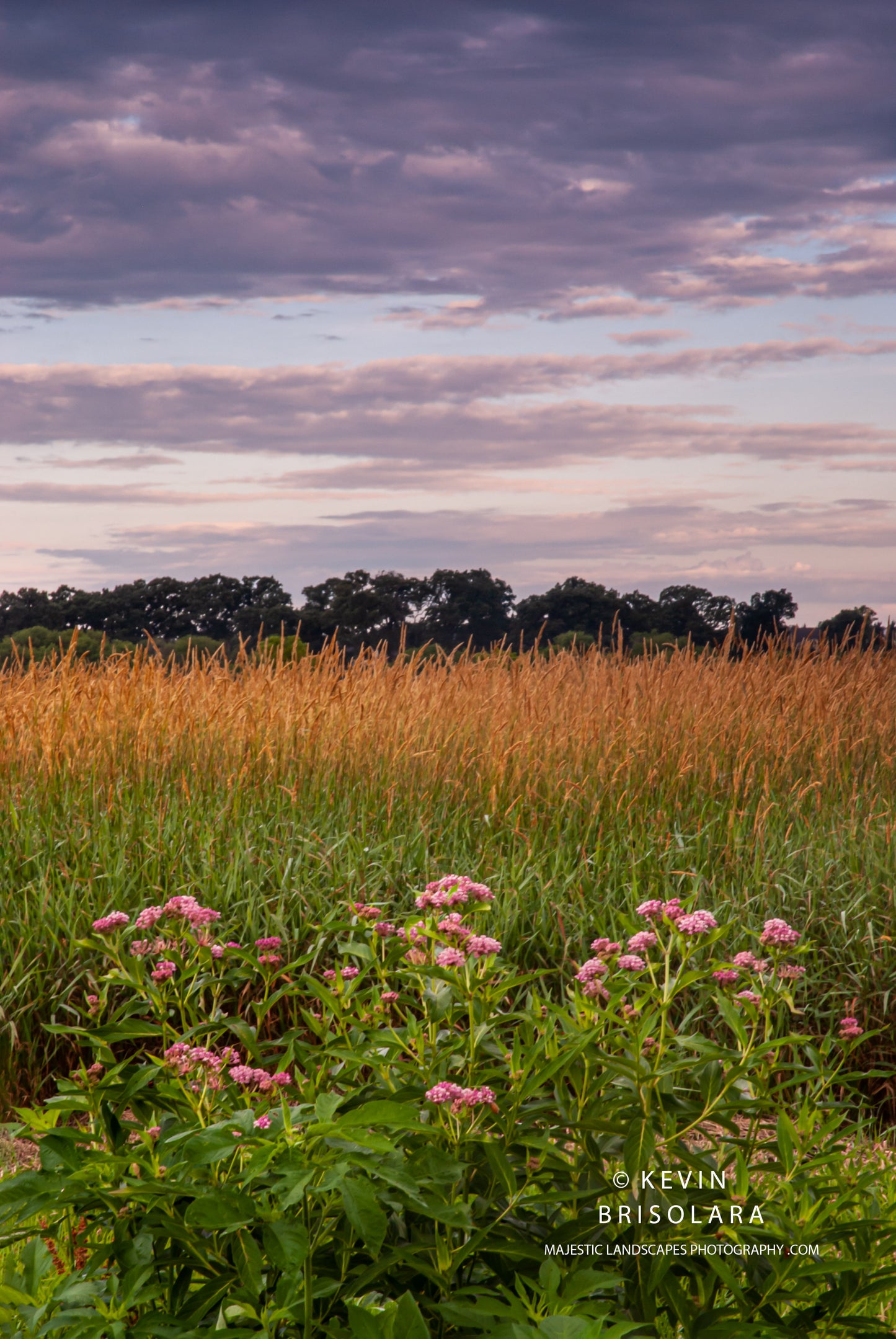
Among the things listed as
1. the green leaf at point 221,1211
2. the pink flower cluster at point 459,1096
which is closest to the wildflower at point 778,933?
the pink flower cluster at point 459,1096

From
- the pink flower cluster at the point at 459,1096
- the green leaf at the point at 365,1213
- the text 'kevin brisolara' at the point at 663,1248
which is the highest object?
the pink flower cluster at the point at 459,1096

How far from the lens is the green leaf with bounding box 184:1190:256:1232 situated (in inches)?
54.1

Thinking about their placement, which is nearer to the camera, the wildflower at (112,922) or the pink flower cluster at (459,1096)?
the pink flower cluster at (459,1096)

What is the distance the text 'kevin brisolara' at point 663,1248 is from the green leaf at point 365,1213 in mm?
439

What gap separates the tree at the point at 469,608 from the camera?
16.4 m

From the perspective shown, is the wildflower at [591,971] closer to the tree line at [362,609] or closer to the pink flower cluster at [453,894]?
the pink flower cluster at [453,894]

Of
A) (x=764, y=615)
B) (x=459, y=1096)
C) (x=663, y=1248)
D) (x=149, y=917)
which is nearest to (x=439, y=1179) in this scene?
(x=459, y=1096)

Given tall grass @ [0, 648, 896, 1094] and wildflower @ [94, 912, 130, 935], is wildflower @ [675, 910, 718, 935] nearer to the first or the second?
wildflower @ [94, 912, 130, 935]

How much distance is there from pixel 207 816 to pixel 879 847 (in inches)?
130

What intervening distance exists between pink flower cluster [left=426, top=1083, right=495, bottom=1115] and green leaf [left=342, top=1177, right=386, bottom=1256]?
0.72ft

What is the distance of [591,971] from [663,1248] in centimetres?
45

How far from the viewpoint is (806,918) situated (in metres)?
4.45

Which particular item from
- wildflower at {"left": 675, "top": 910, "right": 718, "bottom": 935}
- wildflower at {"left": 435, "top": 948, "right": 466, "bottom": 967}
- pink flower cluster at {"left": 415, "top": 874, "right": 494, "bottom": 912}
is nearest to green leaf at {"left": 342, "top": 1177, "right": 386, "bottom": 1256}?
wildflower at {"left": 435, "top": 948, "right": 466, "bottom": 967}

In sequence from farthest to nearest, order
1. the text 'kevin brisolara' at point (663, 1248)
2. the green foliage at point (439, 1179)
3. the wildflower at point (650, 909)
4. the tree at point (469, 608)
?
the tree at point (469, 608), the wildflower at point (650, 909), the text 'kevin brisolara' at point (663, 1248), the green foliage at point (439, 1179)
